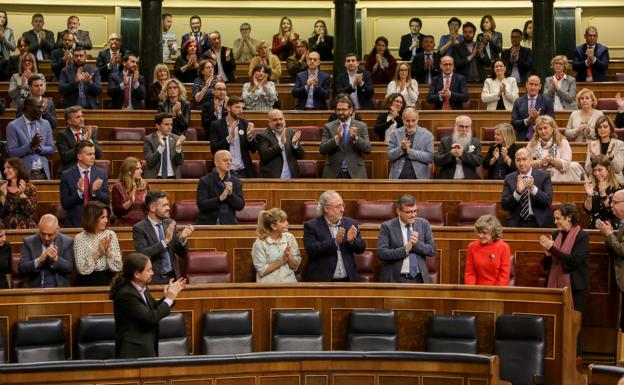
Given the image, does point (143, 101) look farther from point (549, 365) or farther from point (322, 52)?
point (549, 365)

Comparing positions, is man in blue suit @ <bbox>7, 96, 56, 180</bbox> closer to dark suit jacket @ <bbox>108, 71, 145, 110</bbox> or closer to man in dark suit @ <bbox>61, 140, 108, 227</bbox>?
man in dark suit @ <bbox>61, 140, 108, 227</bbox>

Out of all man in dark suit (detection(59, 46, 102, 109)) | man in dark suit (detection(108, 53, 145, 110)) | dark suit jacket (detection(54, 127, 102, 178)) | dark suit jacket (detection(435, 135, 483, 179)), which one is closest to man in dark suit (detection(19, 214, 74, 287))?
dark suit jacket (detection(54, 127, 102, 178))

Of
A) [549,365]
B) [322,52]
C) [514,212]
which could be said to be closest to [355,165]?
[514,212]

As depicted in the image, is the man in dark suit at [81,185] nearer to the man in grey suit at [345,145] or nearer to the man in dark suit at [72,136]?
the man in dark suit at [72,136]

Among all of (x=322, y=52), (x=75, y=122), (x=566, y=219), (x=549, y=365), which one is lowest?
(x=549, y=365)

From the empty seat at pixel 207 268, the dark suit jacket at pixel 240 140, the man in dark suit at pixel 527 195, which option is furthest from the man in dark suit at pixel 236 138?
the man in dark suit at pixel 527 195

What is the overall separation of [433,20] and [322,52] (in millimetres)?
2343

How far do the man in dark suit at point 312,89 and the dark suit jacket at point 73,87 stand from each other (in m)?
1.94

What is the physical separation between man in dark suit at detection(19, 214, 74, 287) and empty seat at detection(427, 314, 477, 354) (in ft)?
8.07

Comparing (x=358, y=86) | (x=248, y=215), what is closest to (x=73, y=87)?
(x=358, y=86)

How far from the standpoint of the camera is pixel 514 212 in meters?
9.81

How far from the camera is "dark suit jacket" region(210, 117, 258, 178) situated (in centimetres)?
1088

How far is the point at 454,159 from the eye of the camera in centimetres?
1074

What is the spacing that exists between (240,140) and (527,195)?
8.39ft
